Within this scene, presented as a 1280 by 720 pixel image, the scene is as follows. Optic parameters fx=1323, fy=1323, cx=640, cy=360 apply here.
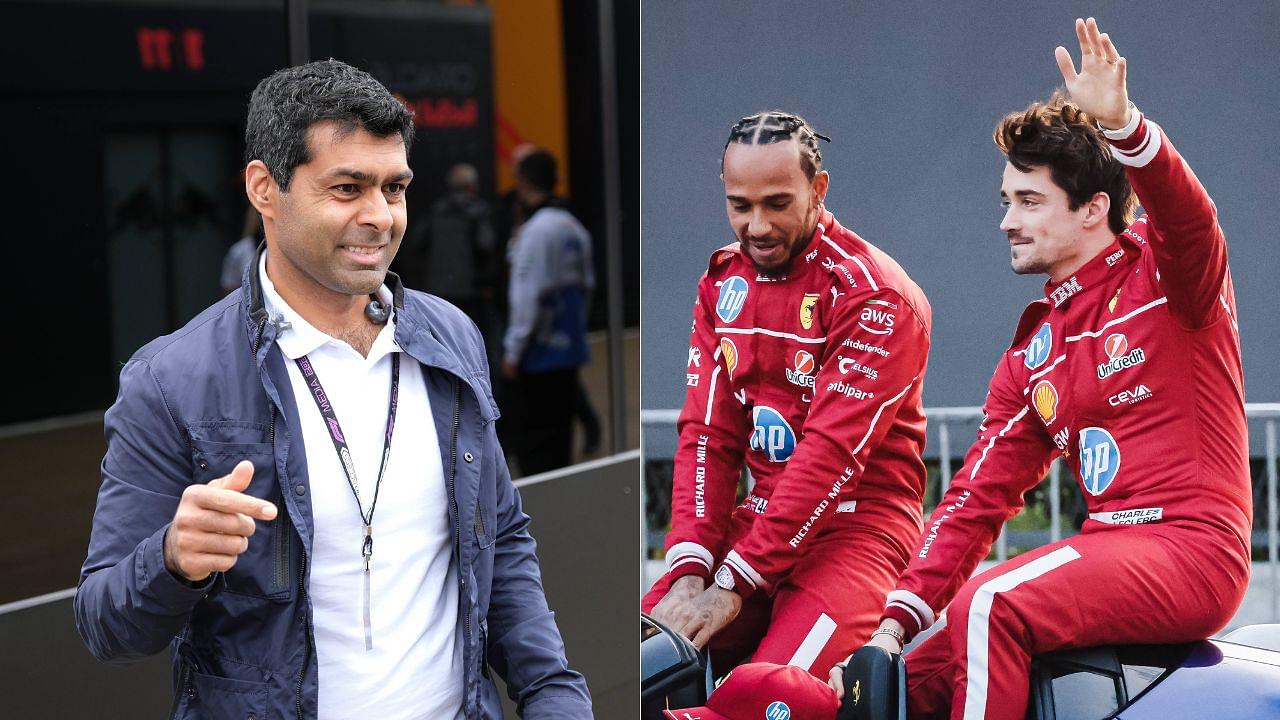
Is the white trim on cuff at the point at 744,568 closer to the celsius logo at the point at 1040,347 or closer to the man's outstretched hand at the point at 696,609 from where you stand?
the man's outstretched hand at the point at 696,609

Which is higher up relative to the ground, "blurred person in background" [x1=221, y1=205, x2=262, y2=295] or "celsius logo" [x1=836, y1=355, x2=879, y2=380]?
"blurred person in background" [x1=221, y1=205, x2=262, y2=295]

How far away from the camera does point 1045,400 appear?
2535 mm

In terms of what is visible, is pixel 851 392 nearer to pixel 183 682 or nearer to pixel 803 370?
pixel 803 370

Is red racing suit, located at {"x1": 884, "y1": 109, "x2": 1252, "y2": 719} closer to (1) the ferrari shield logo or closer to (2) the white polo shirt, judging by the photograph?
(1) the ferrari shield logo

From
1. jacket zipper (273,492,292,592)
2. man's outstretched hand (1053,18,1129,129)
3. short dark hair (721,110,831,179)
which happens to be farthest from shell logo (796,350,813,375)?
jacket zipper (273,492,292,592)

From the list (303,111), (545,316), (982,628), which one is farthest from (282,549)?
(545,316)

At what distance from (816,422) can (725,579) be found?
40cm

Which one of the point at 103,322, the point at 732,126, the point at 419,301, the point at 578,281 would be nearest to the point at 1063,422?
the point at 732,126

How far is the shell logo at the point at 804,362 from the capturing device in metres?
2.70

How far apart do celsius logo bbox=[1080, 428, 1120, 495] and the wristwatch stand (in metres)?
0.76

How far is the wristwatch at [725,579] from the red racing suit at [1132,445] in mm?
484

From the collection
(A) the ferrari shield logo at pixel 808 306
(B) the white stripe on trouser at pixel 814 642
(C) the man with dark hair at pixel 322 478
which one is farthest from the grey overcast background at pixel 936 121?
(C) the man with dark hair at pixel 322 478

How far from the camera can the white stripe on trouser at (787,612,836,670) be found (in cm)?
271

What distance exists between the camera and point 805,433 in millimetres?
2729
